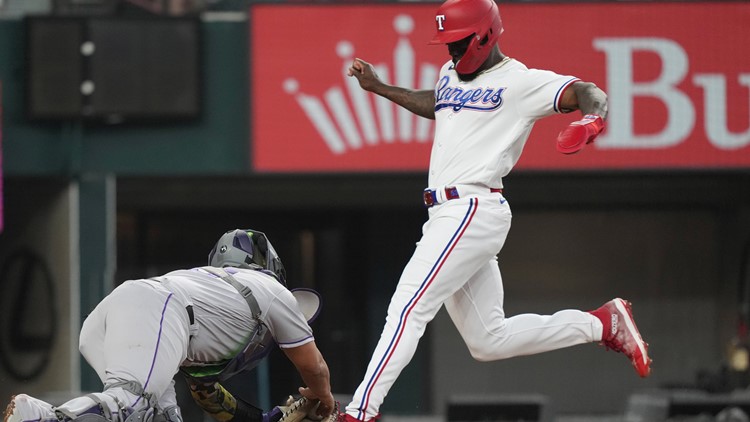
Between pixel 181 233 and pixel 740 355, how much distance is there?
228 inches

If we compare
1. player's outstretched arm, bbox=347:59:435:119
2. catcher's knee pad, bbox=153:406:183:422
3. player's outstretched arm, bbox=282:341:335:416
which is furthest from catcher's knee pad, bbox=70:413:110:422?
player's outstretched arm, bbox=347:59:435:119

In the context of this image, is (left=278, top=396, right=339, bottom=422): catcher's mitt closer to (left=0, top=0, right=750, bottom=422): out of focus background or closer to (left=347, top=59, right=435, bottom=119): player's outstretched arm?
(left=347, top=59, right=435, bottom=119): player's outstretched arm

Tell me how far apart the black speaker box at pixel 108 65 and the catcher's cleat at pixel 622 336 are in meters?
7.31

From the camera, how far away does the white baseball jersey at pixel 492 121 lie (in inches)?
247

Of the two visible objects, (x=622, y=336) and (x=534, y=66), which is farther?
(x=534, y=66)

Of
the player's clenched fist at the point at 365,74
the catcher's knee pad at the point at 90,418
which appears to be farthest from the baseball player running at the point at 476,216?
the catcher's knee pad at the point at 90,418

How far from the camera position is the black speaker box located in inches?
514

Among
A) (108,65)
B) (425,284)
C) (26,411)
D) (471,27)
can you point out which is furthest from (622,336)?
(108,65)

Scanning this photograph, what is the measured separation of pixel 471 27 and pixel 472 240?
903 millimetres

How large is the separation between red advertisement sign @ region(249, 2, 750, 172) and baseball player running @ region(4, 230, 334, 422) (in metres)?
6.81

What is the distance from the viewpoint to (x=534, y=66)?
43.0ft

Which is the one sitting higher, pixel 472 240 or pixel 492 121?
pixel 492 121

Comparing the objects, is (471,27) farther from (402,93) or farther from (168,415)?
(168,415)

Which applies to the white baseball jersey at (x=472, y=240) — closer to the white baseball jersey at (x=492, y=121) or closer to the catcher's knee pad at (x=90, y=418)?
the white baseball jersey at (x=492, y=121)
